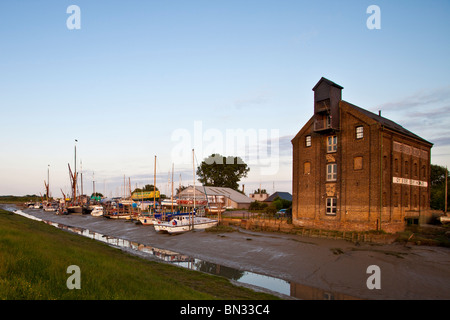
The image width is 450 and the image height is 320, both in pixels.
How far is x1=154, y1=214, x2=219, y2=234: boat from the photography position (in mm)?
43531

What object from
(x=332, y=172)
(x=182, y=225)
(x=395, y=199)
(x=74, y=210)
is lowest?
(x=74, y=210)

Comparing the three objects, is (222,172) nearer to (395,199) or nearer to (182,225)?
(182,225)

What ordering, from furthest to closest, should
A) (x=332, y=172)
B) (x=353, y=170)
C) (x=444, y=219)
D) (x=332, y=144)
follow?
(x=444, y=219) < (x=332, y=144) < (x=332, y=172) < (x=353, y=170)

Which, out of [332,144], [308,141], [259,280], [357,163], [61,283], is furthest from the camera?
[308,141]

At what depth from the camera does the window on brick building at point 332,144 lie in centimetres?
3750

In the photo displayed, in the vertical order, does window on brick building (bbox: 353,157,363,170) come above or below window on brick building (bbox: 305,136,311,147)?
below

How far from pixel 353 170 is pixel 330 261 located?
45.5 ft

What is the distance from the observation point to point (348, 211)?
115 ft

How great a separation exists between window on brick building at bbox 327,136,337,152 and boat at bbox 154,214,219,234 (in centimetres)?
Answer: 2195

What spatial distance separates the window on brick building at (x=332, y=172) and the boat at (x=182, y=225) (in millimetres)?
20351

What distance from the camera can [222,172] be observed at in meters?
125

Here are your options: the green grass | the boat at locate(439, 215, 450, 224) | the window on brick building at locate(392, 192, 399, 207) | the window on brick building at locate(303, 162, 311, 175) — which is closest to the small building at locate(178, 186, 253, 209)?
the window on brick building at locate(303, 162, 311, 175)

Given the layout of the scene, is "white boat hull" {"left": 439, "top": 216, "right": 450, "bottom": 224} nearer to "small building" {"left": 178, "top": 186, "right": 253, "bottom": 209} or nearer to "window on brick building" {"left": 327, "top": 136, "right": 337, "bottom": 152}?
"window on brick building" {"left": 327, "top": 136, "right": 337, "bottom": 152}

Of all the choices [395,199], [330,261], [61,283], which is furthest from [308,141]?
[61,283]
